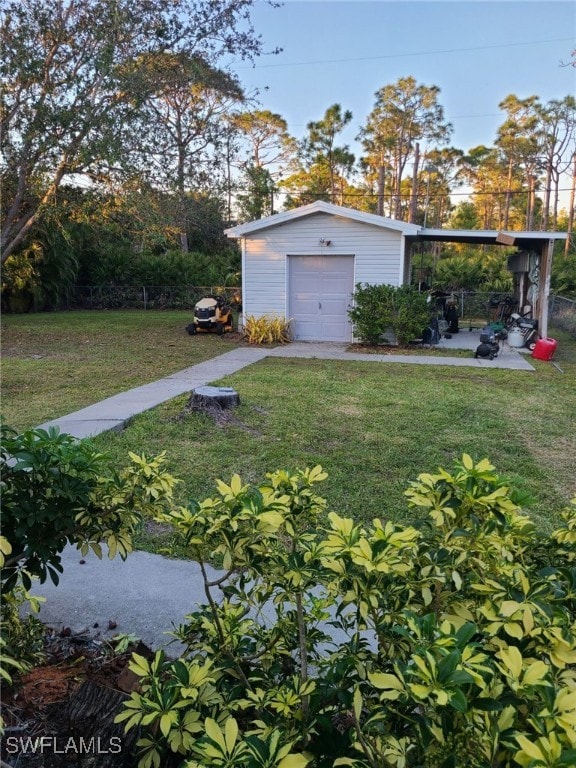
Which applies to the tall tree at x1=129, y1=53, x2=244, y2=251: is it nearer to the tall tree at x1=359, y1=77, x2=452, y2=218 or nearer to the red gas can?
the red gas can

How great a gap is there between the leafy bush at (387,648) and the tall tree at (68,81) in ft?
37.6

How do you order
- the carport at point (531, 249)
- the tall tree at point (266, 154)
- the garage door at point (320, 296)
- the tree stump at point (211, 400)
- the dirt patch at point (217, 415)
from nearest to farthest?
the dirt patch at point (217, 415)
the tree stump at point (211, 400)
the carport at point (531, 249)
the garage door at point (320, 296)
the tall tree at point (266, 154)

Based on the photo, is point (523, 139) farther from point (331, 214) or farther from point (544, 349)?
point (544, 349)

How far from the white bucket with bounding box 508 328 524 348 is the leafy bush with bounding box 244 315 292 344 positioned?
16.8ft

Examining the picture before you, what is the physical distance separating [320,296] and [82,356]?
568 centimetres

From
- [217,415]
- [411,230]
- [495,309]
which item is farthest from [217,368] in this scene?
[495,309]

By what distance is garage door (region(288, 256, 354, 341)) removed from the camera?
1305 centimetres

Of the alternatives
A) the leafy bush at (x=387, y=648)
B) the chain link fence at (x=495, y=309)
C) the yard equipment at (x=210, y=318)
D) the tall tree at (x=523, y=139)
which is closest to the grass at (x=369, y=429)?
the leafy bush at (x=387, y=648)

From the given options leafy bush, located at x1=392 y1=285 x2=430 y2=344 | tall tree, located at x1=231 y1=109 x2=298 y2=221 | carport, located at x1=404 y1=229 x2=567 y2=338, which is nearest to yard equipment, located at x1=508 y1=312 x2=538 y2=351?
carport, located at x1=404 y1=229 x2=567 y2=338

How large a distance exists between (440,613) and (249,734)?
55cm

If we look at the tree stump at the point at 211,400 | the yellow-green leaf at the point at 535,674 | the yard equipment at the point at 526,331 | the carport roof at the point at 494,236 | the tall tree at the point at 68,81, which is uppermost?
the tall tree at the point at 68,81

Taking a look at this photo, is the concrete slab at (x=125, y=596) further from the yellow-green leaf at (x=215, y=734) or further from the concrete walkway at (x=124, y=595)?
the yellow-green leaf at (x=215, y=734)

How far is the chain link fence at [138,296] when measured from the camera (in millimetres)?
21125

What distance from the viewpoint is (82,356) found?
10898 millimetres
